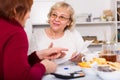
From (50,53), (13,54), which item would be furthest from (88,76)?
(13,54)

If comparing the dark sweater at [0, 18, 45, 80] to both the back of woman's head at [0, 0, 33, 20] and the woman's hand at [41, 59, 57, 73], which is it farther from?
the woman's hand at [41, 59, 57, 73]

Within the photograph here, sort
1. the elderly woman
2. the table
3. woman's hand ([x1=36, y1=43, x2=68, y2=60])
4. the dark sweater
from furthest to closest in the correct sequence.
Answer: the elderly woman < woman's hand ([x1=36, y1=43, x2=68, y2=60]) < the table < the dark sweater

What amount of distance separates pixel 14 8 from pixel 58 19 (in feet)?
3.99

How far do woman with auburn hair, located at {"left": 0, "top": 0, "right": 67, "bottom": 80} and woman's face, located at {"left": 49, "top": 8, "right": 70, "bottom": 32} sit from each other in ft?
3.72

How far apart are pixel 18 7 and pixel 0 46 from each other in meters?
0.20

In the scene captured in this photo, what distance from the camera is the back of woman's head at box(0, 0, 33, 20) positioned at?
1.04m

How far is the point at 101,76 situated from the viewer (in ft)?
3.84

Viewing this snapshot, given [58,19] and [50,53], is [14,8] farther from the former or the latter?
[58,19]

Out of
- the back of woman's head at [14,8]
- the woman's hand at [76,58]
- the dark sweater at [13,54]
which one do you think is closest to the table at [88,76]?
the dark sweater at [13,54]

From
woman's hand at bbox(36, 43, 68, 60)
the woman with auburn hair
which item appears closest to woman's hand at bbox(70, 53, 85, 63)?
woman's hand at bbox(36, 43, 68, 60)

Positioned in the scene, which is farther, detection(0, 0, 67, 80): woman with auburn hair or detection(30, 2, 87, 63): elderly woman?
detection(30, 2, 87, 63): elderly woman

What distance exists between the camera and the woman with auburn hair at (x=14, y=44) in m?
0.99

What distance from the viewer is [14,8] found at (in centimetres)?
105

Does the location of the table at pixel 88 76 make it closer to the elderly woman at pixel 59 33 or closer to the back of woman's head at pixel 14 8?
the back of woman's head at pixel 14 8
